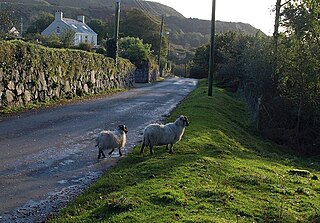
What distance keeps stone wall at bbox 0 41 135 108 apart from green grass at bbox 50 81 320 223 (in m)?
11.1

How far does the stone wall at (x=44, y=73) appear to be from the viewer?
74.3 feet

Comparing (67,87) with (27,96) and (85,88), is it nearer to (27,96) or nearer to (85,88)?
(85,88)

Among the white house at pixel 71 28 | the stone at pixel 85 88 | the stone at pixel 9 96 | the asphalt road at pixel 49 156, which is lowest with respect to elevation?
the asphalt road at pixel 49 156

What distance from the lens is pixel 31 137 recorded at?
15.9 meters

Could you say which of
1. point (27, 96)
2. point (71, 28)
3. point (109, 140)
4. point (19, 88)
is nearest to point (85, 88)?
point (27, 96)

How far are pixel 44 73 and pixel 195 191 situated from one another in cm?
1940

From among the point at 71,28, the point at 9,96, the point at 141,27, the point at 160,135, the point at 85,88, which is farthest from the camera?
the point at 141,27

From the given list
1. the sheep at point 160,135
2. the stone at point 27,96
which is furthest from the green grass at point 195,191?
the stone at point 27,96

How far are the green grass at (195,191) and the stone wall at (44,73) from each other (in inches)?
436

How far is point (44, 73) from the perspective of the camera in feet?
88.1

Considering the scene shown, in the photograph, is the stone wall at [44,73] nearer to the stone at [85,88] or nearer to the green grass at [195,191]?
the stone at [85,88]

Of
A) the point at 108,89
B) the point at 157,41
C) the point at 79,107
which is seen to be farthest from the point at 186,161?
the point at 157,41

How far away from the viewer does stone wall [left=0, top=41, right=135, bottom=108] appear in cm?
2264

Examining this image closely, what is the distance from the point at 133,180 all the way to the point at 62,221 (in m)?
2.93
